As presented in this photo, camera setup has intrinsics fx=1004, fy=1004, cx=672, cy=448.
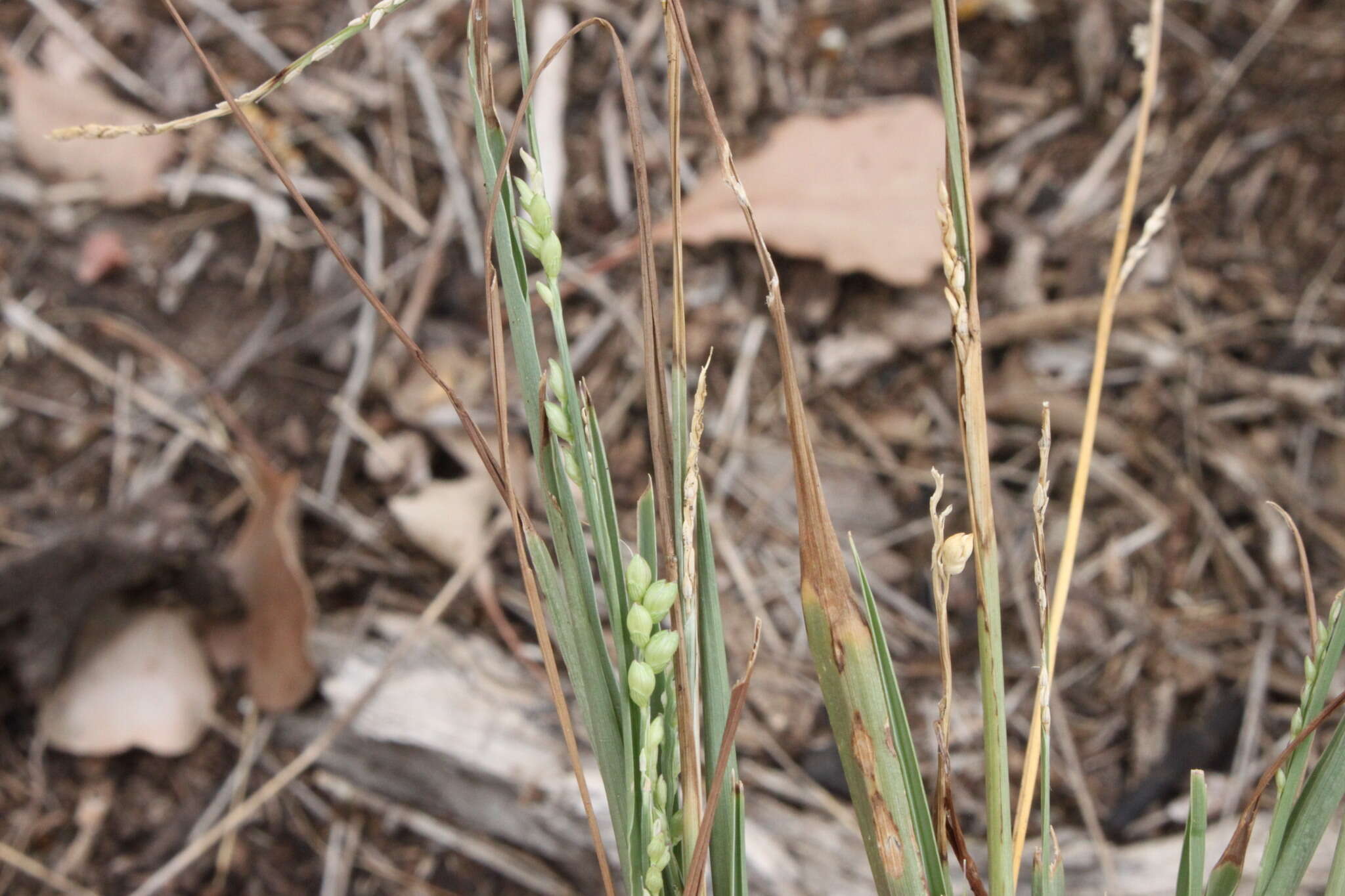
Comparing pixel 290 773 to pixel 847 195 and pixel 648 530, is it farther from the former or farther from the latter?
pixel 847 195

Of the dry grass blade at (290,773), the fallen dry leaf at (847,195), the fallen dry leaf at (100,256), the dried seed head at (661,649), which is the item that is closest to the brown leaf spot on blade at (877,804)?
the dried seed head at (661,649)

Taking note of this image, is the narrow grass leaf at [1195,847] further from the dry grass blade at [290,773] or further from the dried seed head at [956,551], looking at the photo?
the dry grass blade at [290,773]

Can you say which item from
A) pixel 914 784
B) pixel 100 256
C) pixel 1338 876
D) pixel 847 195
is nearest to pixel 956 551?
pixel 914 784

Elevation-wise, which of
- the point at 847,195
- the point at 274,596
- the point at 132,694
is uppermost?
the point at 847,195

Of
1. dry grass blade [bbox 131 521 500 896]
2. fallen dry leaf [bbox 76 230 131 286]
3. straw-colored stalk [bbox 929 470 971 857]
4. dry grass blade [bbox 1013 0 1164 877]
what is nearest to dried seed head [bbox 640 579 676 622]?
straw-colored stalk [bbox 929 470 971 857]

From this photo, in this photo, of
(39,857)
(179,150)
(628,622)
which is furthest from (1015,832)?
(179,150)

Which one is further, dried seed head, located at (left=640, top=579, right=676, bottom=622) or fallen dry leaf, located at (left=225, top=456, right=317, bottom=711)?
fallen dry leaf, located at (left=225, top=456, right=317, bottom=711)

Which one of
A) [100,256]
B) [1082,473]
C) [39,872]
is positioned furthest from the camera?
[100,256]

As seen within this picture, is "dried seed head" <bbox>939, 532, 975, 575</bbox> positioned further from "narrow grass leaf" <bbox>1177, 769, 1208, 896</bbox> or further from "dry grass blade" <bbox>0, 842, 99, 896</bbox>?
"dry grass blade" <bbox>0, 842, 99, 896</bbox>
